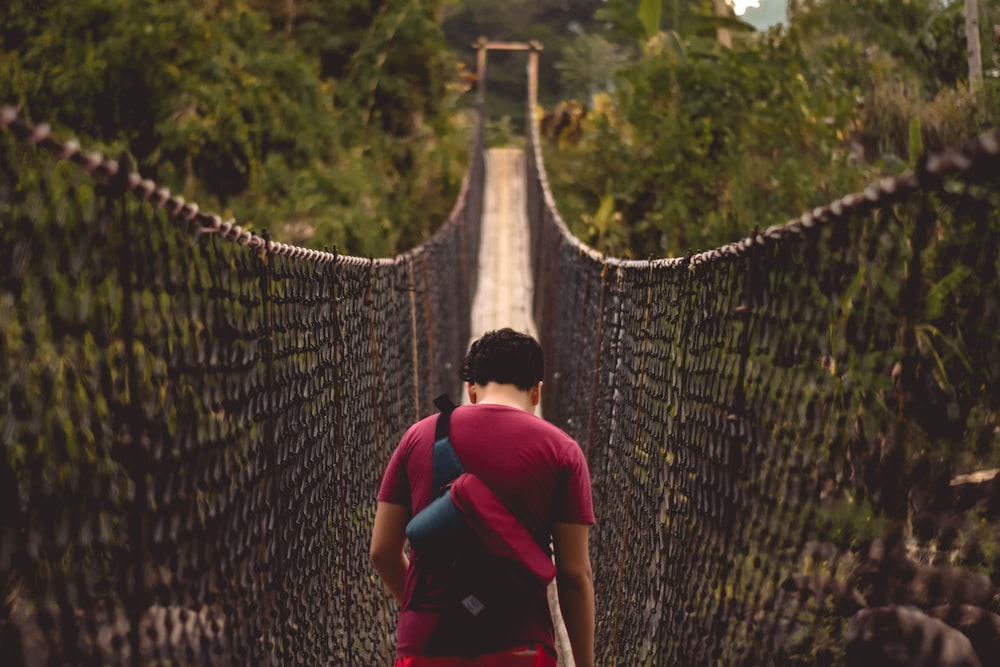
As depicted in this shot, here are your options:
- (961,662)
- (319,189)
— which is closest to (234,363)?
(961,662)

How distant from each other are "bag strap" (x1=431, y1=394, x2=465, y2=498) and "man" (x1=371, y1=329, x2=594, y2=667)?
12 millimetres

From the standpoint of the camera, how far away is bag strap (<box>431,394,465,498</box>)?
1.70m

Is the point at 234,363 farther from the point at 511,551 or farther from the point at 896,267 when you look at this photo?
the point at 896,267

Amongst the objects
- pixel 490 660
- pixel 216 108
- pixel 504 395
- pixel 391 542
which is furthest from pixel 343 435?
pixel 216 108

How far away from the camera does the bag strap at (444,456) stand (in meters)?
1.70

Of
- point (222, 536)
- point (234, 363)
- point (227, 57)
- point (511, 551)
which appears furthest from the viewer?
point (227, 57)

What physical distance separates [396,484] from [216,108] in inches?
320

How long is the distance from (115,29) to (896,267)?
9099 mm

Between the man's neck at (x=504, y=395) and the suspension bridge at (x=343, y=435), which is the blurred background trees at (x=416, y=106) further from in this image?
the man's neck at (x=504, y=395)

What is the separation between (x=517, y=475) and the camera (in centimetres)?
169

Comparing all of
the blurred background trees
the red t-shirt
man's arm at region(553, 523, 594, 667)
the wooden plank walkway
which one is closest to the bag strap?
the red t-shirt

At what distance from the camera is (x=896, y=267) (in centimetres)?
97

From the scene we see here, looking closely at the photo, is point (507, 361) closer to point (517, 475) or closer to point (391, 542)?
point (517, 475)

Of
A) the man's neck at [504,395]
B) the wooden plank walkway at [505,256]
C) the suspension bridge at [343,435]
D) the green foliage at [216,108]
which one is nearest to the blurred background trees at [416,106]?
the green foliage at [216,108]
